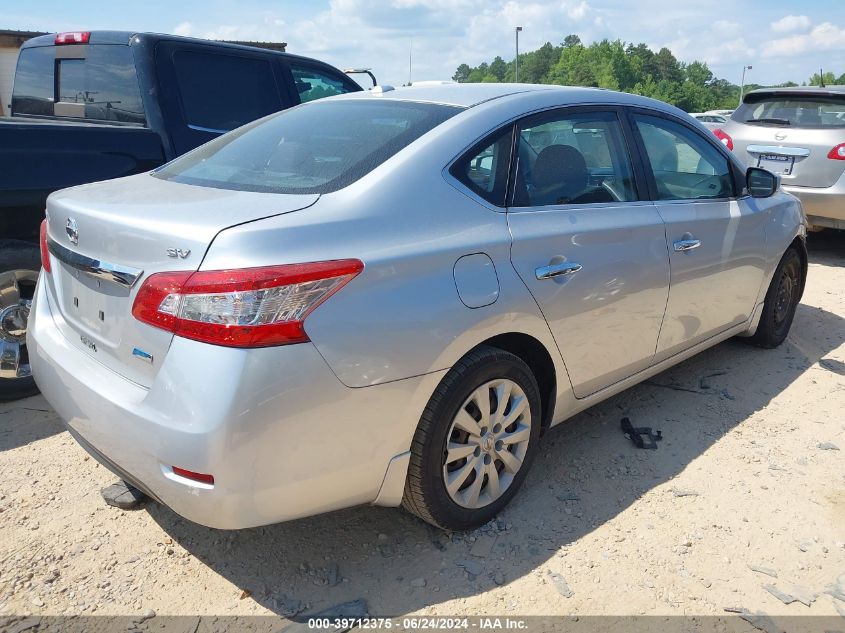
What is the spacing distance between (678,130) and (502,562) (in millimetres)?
2483

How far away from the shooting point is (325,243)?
6.93ft

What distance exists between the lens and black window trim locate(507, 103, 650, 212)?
2748mm

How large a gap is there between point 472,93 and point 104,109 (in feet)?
8.97

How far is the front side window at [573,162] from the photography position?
282 cm

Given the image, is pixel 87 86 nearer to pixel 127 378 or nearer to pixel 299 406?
pixel 127 378

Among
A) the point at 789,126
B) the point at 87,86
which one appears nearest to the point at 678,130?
the point at 87,86

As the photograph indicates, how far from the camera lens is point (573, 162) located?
3.05 metres

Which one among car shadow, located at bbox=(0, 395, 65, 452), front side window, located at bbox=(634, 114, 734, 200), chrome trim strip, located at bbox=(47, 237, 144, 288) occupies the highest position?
front side window, located at bbox=(634, 114, 734, 200)

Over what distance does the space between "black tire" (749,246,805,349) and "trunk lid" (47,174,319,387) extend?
3500 millimetres

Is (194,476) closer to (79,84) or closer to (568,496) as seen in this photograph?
(568,496)

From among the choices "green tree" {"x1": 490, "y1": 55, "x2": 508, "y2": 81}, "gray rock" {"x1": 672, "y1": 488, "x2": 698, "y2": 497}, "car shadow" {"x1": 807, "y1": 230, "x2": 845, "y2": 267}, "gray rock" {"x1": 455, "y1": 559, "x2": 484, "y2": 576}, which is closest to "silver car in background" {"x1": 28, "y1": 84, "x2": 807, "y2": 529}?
"gray rock" {"x1": 455, "y1": 559, "x2": 484, "y2": 576}

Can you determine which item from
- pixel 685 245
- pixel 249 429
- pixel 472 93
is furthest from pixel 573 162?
pixel 249 429

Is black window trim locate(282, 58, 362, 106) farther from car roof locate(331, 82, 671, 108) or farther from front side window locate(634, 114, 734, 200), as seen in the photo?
front side window locate(634, 114, 734, 200)

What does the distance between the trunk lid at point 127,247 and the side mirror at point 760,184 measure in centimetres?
291
